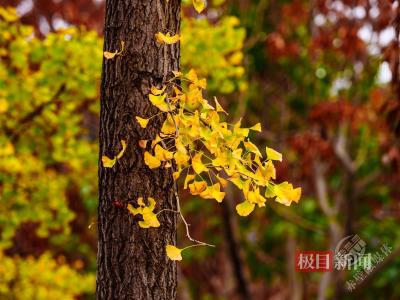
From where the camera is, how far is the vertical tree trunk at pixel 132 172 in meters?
2.80

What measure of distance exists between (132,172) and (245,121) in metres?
7.56

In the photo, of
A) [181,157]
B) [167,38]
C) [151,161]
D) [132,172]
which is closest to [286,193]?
[181,157]

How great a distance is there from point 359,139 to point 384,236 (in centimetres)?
153

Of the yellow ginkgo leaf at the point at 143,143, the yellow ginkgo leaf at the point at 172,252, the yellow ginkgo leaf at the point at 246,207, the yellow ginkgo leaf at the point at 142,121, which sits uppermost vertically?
the yellow ginkgo leaf at the point at 142,121

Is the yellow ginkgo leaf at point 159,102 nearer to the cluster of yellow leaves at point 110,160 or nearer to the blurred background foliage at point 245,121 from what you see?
the cluster of yellow leaves at point 110,160

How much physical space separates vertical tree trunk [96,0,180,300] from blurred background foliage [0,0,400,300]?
4.63ft

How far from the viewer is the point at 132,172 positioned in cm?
280

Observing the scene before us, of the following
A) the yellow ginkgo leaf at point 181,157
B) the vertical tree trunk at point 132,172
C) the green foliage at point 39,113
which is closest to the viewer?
the yellow ginkgo leaf at point 181,157

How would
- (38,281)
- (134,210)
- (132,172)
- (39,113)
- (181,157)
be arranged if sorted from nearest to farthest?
(181,157), (134,210), (132,172), (39,113), (38,281)

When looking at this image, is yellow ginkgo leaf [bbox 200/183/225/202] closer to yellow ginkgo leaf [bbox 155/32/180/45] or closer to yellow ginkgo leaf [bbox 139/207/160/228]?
yellow ginkgo leaf [bbox 139/207/160/228]

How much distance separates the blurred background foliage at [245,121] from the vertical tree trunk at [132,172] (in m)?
1.41

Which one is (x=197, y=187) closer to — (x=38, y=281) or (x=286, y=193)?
(x=286, y=193)

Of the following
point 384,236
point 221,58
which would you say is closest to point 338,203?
point 384,236

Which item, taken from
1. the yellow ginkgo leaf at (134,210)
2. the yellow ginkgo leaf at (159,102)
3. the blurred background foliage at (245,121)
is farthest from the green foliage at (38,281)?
the yellow ginkgo leaf at (159,102)
